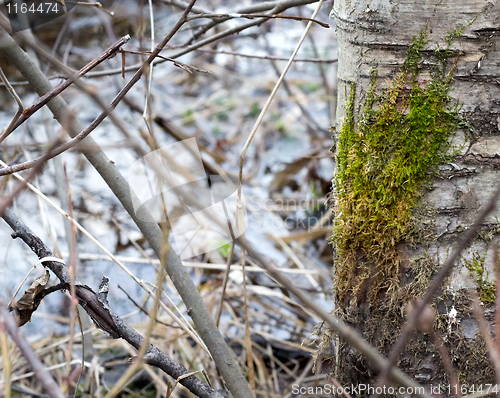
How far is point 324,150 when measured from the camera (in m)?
2.94

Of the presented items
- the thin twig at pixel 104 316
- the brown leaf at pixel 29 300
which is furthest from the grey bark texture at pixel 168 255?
the brown leaf at pixel 29 300

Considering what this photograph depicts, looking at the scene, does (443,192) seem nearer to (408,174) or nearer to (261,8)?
(408,174)

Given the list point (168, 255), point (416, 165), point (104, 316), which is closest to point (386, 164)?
point (416, 165)

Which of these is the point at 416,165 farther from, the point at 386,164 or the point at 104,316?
the point at 104,316

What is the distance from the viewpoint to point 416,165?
0.93 metres

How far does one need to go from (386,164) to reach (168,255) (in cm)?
54

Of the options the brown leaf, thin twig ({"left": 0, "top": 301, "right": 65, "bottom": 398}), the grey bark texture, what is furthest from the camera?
the grey bark texture

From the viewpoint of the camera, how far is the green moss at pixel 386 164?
891 mm

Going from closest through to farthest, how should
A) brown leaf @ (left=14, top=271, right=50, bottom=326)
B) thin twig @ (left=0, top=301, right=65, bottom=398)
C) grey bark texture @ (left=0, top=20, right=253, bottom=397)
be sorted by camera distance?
1. thin twig @ (left=0, top=301, right=65, bottom=398)
2. brown leaf @ (left=14, top=271, right=50, bottom=326)
3. grey bark texture @ (left=0, top=20, right=253, bottom=397)

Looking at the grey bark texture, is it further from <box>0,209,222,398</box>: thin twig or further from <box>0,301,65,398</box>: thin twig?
<box>0,301,65,398</box>: thin twig

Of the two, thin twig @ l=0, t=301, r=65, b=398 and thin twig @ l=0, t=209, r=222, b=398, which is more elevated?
thin twig @ l=0, t=301, r=65, b=398

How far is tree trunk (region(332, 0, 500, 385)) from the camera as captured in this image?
855 millimetres

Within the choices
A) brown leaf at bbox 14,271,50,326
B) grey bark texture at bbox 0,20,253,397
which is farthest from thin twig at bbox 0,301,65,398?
grey bark texture at bbox 0,20,253,397

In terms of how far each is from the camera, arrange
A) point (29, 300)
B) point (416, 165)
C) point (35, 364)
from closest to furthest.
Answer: point (35, 364) → point (29, 300) → point (416, 165)
